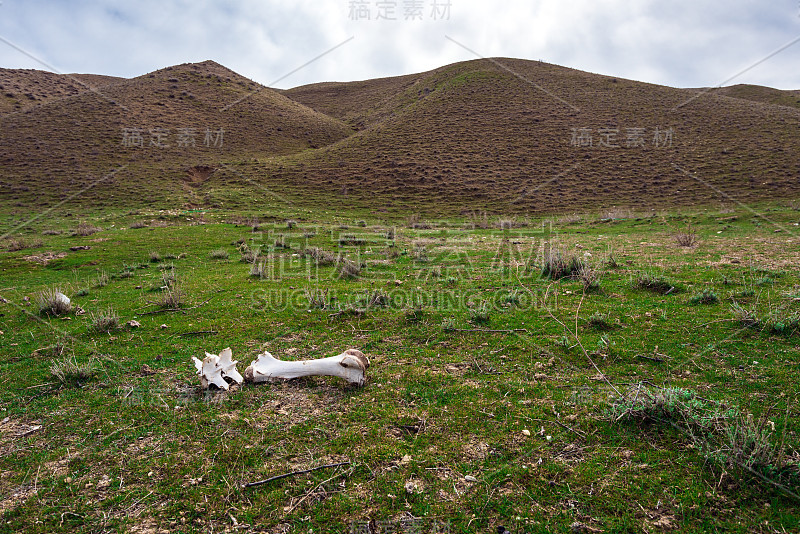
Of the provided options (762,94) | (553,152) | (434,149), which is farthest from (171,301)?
(762,94)

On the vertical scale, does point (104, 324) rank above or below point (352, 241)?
below

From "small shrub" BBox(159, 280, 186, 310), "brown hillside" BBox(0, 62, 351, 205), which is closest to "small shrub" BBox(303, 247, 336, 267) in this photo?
"small shrub" BBox(159, 280, 186, 310)

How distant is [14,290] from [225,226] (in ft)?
40.8

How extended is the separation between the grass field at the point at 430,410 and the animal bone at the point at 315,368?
0.44 ft

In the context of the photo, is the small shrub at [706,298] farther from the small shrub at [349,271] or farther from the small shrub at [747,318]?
the small shrub at [349,271]

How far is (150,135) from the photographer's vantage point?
42625mm

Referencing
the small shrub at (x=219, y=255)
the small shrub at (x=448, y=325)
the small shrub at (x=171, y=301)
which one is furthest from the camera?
the small shrub at (x=219, y=255)

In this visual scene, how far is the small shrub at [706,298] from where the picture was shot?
5.99 metres

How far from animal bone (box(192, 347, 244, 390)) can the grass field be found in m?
0.19

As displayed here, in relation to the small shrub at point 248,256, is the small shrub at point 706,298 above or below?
above

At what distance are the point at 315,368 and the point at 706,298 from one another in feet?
20.7

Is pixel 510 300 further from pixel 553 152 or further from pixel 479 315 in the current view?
pixel 553 152

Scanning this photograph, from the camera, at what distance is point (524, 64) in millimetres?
60062

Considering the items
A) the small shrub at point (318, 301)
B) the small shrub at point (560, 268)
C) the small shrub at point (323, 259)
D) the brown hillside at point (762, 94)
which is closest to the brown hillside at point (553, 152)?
the small shrub at point (323, 259)
